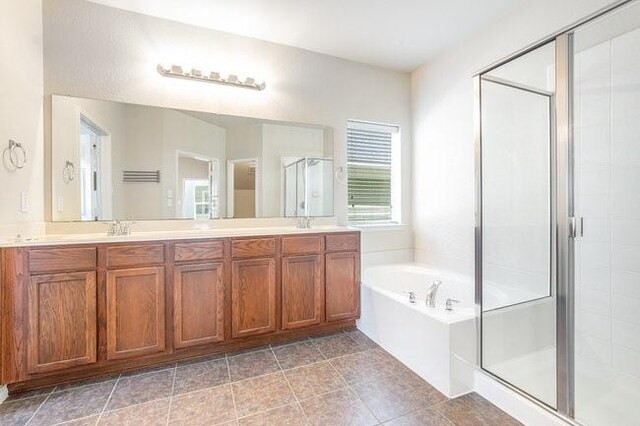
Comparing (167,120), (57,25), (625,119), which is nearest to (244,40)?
(167,120)

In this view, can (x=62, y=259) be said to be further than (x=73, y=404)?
Yes

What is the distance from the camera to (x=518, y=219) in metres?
2.21

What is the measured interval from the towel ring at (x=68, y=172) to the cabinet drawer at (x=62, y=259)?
0.65 m

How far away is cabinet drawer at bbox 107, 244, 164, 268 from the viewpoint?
1.90m

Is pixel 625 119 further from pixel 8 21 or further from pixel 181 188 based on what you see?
pixel 8 21

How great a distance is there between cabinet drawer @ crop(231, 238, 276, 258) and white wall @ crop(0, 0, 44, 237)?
1267mm

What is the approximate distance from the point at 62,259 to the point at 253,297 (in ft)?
3.88

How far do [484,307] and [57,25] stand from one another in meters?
3.50

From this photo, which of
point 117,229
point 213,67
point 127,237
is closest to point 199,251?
point 127,237

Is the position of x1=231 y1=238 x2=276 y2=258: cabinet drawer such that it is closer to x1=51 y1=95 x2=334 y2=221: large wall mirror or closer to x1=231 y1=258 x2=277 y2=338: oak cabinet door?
x1=231 y1=258 x2=277 y2=338: oak cabinet door

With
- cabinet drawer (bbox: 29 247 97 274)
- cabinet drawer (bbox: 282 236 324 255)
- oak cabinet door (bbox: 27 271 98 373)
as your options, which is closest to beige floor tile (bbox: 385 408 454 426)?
cabinet drawer (bbox: 282 236 324 255)

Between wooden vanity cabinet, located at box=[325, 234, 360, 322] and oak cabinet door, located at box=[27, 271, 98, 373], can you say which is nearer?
oak cabinet door, located at box=[27, 271, 98, 373]

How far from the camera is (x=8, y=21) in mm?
1760

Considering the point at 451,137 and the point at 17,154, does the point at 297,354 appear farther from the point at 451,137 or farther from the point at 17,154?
the point at 451,137
